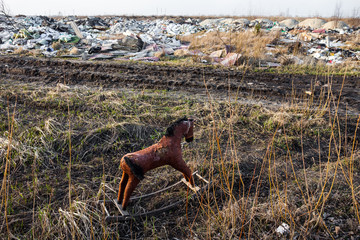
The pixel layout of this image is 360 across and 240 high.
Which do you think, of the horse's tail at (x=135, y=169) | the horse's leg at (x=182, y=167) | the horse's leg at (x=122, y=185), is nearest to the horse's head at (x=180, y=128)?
the horse's leg at (x=182, y=167)

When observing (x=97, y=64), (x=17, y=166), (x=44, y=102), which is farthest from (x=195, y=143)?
(x=97, y=64)

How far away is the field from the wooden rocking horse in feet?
0.95

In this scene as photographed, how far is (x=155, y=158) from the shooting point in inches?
69.0

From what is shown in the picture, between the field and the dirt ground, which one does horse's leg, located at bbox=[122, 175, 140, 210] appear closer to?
the field

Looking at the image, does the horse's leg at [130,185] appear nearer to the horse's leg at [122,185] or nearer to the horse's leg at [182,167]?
the horse's leg at [122,185]

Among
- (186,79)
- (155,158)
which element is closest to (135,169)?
(155,158)

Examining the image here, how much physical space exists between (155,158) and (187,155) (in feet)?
3.85

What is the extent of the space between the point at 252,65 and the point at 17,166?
586 cm

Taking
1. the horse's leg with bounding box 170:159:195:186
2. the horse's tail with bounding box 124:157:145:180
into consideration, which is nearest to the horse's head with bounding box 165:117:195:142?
the horse's leg with bounding box 170:159:195:186

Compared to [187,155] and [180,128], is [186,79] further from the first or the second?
[180,128]

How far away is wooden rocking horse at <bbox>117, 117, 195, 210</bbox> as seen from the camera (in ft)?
5.54

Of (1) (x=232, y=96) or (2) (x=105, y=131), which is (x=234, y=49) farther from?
(2) (x=105, y=131)

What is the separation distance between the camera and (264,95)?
4867 millimetres

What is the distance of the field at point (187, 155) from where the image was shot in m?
1.91
